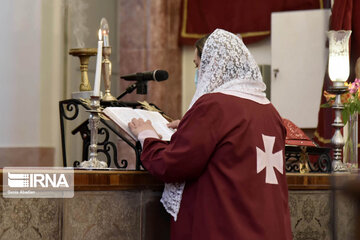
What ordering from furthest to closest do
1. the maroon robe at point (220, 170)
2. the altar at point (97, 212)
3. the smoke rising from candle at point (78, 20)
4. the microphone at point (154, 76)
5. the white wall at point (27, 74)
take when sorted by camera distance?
1. the smoke rising from candle at point (78, 20)
2. the white wall at point (27, 74)
3. the microphone at point (154, 76)
4. the maroon robe at point (220, 170)
5. the altar at point (97, 212)

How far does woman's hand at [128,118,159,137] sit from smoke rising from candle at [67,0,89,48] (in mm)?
4780

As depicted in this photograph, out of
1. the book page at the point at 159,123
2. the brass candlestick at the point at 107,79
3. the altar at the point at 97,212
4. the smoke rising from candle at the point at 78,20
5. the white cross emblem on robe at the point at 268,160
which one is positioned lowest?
the altar at the point at 97,212

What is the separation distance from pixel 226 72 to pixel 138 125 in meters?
0.44

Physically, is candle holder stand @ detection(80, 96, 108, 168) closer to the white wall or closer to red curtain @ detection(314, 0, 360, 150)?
the white wall

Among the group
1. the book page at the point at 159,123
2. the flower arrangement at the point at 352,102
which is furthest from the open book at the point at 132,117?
the flower arrangement at the point at 352,102

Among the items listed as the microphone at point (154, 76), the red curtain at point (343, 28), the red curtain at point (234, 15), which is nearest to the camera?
the microphone at point (154, 76)

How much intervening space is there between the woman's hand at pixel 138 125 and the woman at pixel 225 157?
6 centimetres

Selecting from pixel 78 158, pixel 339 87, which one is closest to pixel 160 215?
pixel 339 87

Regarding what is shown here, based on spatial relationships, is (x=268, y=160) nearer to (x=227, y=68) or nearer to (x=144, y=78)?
(x=227, y=68)

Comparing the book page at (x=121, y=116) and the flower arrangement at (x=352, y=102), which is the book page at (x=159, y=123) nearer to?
the book page at (x=121, y=116)

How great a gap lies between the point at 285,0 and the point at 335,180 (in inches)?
273

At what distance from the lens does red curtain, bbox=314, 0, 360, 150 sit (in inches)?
289

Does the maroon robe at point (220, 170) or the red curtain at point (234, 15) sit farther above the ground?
the red curtain at point (234, 15)

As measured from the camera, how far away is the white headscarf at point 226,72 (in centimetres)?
284
